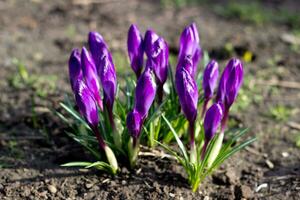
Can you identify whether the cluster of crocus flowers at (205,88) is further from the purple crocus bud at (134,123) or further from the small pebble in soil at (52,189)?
the small pebble in soil at (52,189)

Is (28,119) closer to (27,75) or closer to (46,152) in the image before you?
(46,152)

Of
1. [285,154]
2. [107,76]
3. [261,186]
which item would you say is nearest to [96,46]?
[107,76]

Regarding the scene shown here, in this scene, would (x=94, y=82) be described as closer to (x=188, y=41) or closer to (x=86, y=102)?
(x=86, y=102)

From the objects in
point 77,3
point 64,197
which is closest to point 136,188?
point 64,197

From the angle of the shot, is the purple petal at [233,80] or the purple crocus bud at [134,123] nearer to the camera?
the purple crocus bud at [134,123]

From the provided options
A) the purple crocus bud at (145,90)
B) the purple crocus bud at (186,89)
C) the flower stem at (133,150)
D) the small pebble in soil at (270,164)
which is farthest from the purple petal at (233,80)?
the small pebble in soil at (270,164)

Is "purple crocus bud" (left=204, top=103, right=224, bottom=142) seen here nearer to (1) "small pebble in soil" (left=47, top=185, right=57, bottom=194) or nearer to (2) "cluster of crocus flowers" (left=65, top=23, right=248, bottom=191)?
(2) "cluster of crocus flowers" (left=65, top=23, right=248, bottom=191)

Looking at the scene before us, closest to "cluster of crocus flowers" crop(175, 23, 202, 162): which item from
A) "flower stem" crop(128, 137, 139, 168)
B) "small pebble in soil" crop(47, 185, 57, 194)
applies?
"flower stem" crop(128, 137, 139, 168)
